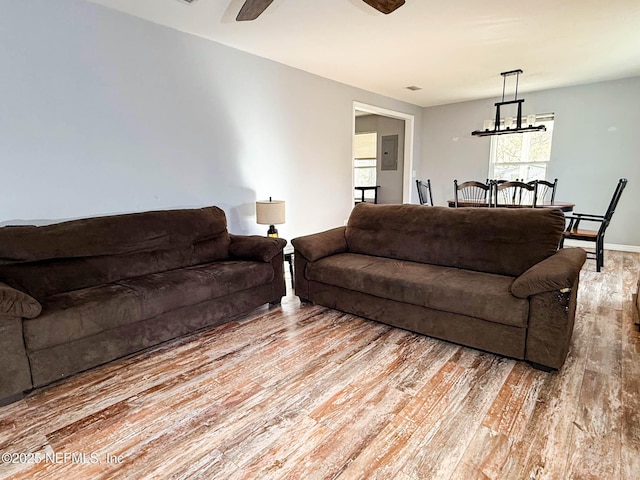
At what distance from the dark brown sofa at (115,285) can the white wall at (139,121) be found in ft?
1.21

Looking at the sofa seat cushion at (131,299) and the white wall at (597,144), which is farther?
the white wall at (597,144)

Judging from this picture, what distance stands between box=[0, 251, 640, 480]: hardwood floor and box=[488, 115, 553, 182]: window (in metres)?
4.01

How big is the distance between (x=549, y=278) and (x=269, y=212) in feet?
8.42

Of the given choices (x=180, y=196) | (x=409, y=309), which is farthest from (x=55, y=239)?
(x=409, y=309)

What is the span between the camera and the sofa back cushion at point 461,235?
99.7 inches

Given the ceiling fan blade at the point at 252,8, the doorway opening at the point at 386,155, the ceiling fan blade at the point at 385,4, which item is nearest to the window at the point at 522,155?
the doorway opening at the point at 386,155

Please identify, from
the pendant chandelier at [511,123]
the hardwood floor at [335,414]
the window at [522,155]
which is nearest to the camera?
the hardwood floor at [335,414]

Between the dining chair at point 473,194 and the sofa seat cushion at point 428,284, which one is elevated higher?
the dining chair at point 473,194

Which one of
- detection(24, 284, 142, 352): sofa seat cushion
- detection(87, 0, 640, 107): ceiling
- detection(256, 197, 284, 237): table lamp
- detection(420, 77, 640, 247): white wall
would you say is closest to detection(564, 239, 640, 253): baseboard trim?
detection(420, 77, 640, 247): white wall

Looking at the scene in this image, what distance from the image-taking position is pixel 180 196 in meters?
3.40

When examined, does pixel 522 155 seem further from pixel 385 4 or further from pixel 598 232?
pixel 385 4

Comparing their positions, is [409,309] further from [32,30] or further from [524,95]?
[524,95]

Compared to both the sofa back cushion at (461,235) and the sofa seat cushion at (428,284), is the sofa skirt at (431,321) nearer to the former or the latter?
the sofa seat cushion at (428,284)

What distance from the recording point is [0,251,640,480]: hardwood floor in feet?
4.81
